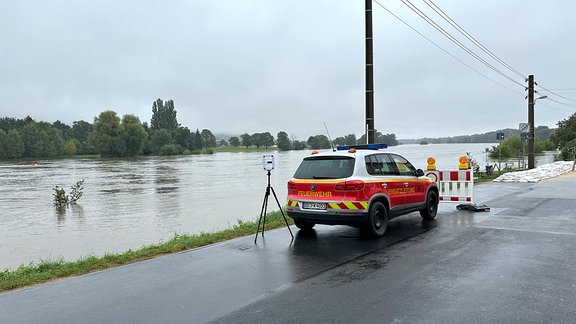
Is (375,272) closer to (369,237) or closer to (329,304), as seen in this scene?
(329,304)

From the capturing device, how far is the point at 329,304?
4.59 m

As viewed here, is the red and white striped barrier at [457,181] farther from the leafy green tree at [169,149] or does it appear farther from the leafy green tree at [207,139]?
the leafy green tree at [207,139]

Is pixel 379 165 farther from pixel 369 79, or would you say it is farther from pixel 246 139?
pixel 246 139

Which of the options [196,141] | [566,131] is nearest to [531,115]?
[566,131]

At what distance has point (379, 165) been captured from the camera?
8.53 m

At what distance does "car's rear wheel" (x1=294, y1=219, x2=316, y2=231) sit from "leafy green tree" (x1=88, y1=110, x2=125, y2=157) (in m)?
97.7

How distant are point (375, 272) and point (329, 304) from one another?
142cm

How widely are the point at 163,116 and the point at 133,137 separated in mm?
40584

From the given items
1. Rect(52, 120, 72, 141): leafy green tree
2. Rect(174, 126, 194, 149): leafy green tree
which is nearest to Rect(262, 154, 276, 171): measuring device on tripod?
Rect(174, 126, 194, 149): leafy green tree

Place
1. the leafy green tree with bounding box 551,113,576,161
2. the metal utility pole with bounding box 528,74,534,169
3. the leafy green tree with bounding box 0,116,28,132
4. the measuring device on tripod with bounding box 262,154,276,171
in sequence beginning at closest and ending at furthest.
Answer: the measuring device on tripod with bounding box 262,154,276,171 < the metal utility pole with bounding box 528,74,534,169 < the leafy green tree with bounding box 551,113,576,161 < the leafy green tree with bounding box 0,116,28,132

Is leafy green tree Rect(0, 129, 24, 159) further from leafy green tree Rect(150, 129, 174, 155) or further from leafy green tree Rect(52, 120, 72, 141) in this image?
leafy green tree Rect(52, 120, 72, 141)

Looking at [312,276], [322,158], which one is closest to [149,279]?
[312,276]

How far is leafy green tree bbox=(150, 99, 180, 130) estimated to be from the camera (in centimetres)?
13888

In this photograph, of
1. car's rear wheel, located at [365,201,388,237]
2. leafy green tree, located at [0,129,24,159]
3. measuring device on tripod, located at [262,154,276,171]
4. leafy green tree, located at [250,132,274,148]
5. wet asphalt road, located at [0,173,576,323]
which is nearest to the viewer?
wet asphalt road, located at [0,173,576,323]
